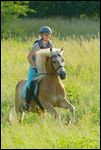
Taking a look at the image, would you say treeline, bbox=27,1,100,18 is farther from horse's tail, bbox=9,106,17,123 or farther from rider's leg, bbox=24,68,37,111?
rider's leg, bbox=24,68,37,111

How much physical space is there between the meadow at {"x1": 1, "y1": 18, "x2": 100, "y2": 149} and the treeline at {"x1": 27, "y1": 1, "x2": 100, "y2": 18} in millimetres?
21977

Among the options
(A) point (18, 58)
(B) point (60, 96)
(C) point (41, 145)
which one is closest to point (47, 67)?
(B) point (60, 96)

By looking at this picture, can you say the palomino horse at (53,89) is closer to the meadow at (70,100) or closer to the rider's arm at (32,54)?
the meadow at (70,100)

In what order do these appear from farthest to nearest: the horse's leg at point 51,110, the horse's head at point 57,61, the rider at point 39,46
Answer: the rider at point 39,46
the horse's head at point 57,61
the horse's leg at point 51,110

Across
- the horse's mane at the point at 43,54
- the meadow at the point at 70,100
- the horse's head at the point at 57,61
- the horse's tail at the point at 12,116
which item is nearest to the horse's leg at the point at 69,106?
the meadow at the point at 70,100

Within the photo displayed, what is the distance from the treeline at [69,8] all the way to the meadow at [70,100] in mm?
21977

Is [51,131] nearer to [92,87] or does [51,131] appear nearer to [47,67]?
[47,67]

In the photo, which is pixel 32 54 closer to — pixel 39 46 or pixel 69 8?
pixel 39 46

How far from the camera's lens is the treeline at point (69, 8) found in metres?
39.2

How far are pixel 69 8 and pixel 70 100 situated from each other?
2985cm

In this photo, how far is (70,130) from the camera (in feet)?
25.0

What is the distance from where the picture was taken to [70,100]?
10078 mm

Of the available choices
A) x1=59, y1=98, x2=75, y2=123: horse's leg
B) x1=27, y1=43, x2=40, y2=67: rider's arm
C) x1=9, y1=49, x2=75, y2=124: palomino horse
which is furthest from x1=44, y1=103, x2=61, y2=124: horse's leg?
x1=27, y1=43, x2=40, y2=67: rider's arm

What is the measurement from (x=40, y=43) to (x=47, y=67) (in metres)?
0.55
